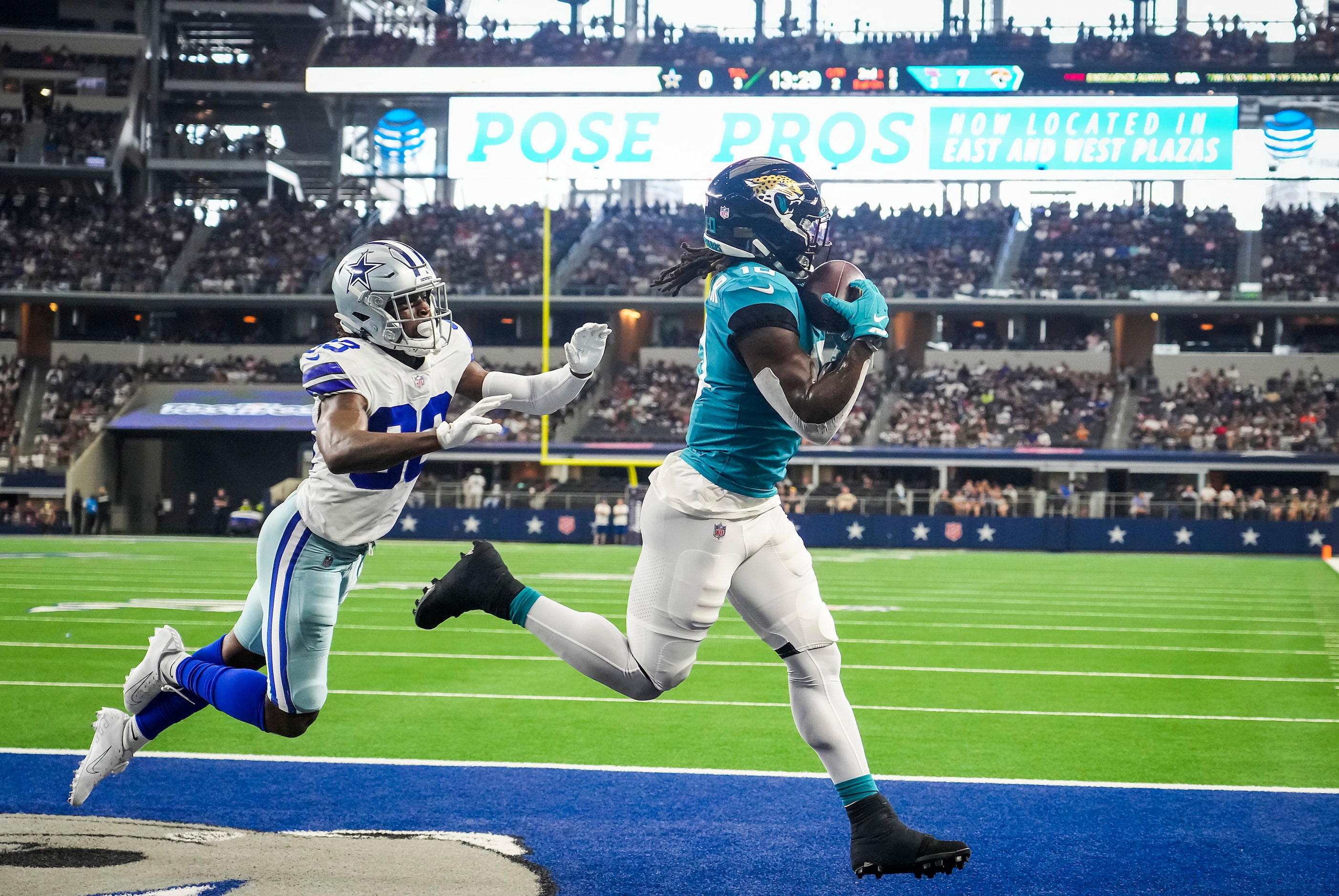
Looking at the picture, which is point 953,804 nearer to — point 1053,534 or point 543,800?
point 543,800

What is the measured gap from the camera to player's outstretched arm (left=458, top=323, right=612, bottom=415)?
4.84 metres

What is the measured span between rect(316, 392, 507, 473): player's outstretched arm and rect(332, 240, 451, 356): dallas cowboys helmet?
0.30 metres

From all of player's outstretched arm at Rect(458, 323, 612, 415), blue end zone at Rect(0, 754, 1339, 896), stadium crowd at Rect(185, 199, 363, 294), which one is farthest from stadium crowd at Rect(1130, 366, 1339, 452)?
player's outstretched arm at Rect(458, 323, 612, 415)

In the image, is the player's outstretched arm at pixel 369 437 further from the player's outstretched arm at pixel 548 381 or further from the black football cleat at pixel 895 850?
the black football cleat at pixel 895 850

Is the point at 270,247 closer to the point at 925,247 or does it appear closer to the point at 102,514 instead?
the point at 102,514

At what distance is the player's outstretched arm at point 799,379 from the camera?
3881 millimetres

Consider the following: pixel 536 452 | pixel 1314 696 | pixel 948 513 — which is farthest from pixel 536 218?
pixel 1314 696

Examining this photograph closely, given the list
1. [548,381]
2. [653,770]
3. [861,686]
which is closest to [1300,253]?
[861,686]

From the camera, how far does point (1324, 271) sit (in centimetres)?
3609

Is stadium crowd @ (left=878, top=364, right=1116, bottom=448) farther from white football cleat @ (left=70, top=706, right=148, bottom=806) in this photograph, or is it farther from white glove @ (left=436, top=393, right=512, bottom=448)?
white glove @ (left=436, top=393, right=512, bottom=448)

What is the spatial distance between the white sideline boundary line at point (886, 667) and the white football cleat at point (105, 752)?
431cm

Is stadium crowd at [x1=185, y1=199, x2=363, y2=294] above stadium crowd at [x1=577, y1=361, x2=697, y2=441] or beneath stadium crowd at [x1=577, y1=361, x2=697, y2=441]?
above

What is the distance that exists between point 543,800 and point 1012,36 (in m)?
36.5

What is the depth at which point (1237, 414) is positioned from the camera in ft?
109
